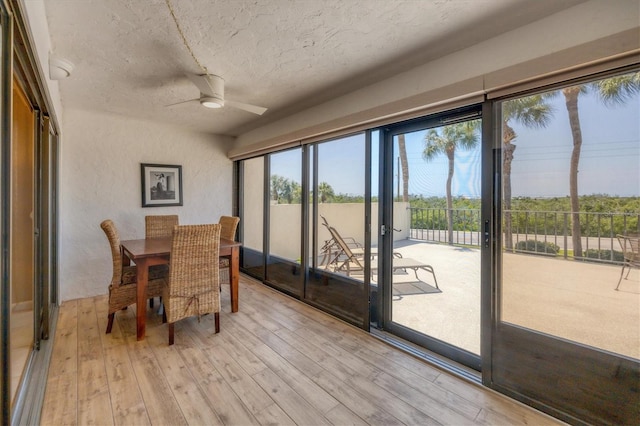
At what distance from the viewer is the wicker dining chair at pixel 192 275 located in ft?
8.19

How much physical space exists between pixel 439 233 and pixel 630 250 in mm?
1106

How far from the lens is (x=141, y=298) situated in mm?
2598

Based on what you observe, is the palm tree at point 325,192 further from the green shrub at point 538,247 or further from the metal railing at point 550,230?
the green shrub at point 538,247

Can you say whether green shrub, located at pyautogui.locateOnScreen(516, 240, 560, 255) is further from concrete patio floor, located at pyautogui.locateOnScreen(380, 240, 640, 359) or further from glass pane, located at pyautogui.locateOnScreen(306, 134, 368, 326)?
glass pane, located at pyautogui.locateOnScreen(306, 134, 368, 326)

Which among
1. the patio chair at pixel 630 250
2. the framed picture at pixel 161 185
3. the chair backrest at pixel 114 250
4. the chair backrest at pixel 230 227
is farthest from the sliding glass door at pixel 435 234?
the framed picture at pixel 161 185

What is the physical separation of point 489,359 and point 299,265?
2.29m

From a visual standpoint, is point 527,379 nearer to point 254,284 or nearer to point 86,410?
point 86,410

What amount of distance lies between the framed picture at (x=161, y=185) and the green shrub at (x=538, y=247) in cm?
435

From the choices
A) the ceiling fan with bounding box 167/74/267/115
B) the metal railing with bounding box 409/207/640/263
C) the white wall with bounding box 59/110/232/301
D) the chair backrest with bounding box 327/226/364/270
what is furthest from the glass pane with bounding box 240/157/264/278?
the metal railing with bounding box 409/207/640/263

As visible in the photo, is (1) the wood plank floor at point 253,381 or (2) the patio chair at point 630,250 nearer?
(2) the patio chair at point 630,250

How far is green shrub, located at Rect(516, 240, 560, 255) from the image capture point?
1793 mm

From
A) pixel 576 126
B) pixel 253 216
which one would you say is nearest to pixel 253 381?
pixel 576 126

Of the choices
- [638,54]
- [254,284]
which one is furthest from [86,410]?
[638,54]

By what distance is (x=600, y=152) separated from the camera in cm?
160
